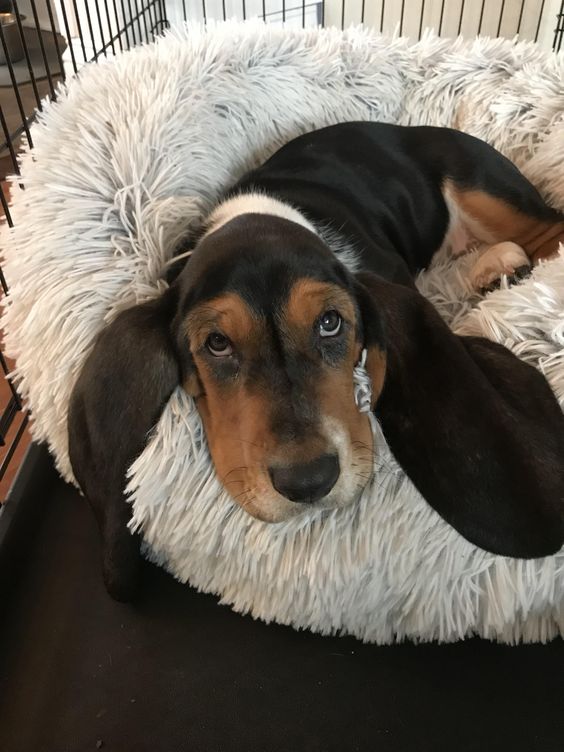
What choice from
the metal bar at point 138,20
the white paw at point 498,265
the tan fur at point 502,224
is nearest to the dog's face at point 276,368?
the white paw at point 498,265

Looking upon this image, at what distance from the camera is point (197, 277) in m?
1.29

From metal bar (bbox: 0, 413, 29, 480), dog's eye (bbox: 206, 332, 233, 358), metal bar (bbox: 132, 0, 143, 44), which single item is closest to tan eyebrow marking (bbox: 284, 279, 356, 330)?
dog's eye (bbox: 206, 332, 233, 358)

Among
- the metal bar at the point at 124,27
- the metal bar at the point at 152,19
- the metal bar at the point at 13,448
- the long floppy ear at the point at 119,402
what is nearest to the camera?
the long floppy ear at the point at 119,402

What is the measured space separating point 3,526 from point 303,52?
1.75 metres

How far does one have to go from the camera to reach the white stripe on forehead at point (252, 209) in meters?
1.63

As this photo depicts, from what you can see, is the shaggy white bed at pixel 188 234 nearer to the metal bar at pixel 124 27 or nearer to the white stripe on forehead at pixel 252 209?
the white stripe on forehead at pixel 252 209

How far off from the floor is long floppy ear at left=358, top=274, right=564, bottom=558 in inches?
13.1

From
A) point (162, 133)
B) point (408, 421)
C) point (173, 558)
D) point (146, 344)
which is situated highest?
point (162, 133)

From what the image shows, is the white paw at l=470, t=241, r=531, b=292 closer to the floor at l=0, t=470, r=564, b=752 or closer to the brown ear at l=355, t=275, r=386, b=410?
the brown ear at l=355, t=275, r=386, b=410

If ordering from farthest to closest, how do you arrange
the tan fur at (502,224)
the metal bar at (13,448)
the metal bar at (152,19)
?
the metal bar at (152,19) < the tan fur at (502,224) < the metal bar at (13,448)

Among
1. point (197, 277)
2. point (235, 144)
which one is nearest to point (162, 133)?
point (235, 144)

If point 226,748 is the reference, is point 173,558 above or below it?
above

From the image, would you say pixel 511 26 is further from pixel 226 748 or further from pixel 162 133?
pixel 226 748

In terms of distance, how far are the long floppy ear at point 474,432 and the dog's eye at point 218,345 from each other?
1.03ft
